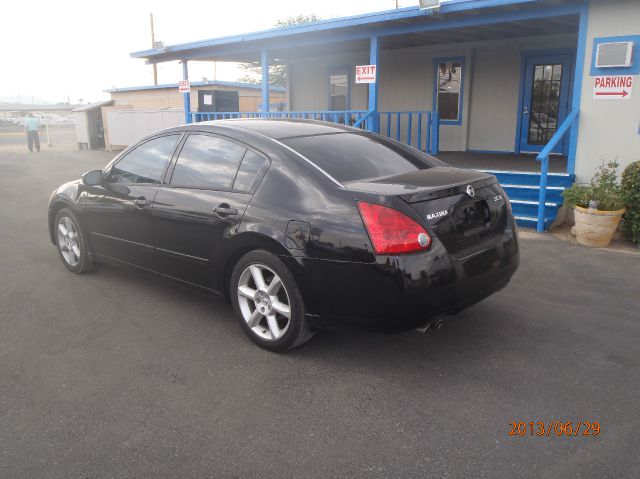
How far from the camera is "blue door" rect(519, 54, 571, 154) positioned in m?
11.1

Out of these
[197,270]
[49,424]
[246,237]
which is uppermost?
[246,237]

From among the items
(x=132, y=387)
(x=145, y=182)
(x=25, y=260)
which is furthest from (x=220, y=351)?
(x=25, y=260)

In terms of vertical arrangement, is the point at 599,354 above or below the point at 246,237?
below

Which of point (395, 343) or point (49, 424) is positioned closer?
point (49, 424)

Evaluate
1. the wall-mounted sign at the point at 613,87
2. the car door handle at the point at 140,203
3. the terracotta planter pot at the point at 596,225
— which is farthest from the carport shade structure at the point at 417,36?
the car door handle at the point at 140,203

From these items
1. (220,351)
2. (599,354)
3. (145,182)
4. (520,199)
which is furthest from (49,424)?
(520,199)

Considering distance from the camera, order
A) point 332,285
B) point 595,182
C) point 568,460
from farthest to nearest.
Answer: point 595,182 → point 332,285 → point 568,460

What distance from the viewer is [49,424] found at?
2986 mm

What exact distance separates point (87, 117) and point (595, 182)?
2335cm

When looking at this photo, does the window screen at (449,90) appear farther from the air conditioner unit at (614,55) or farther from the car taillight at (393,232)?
the car taillight at (393,232)

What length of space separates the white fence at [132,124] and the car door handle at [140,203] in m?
18.5

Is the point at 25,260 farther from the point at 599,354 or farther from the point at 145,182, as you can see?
the point at 599,354

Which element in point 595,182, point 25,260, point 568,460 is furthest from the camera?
point 595,182
